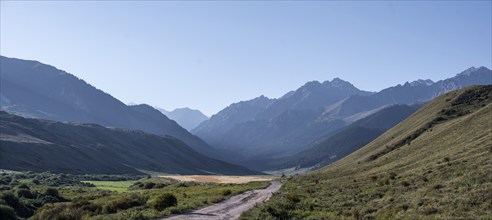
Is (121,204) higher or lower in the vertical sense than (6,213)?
lower

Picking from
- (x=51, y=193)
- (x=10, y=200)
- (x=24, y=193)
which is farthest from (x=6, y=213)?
(x=51, y=193)

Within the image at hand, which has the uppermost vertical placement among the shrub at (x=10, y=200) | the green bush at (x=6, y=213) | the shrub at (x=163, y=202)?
the shrub at (x=10, y=200)

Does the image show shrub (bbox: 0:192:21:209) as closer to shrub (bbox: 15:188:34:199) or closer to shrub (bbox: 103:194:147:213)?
shrub (bbox: 15:188:34:199)

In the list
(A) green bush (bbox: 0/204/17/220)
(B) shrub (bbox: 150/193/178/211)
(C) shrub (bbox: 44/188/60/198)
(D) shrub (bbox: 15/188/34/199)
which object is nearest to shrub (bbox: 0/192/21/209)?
(A) green bush (bbox: 0/204/17/220)

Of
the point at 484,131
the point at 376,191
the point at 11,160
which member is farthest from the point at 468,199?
the point at 11,160

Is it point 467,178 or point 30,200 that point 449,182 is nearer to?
point 467,178

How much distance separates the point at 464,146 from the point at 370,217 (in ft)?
94.0

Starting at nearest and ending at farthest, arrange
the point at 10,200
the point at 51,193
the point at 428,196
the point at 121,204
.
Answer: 1. the point at 428,196
2. the point at 121,204
3. the point at 10,200
4. the point at 51,193

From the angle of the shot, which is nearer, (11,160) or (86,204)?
(86,204)

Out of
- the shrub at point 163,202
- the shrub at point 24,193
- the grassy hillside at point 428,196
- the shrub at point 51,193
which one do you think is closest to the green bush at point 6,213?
the shrub at point 163,202

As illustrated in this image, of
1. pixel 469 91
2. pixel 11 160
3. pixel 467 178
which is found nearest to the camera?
pixel 467 178

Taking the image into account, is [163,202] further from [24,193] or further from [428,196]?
[24,193]

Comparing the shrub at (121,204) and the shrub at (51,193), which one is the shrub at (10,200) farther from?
the shrub at (121,204)

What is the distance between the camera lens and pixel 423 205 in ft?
92.1
